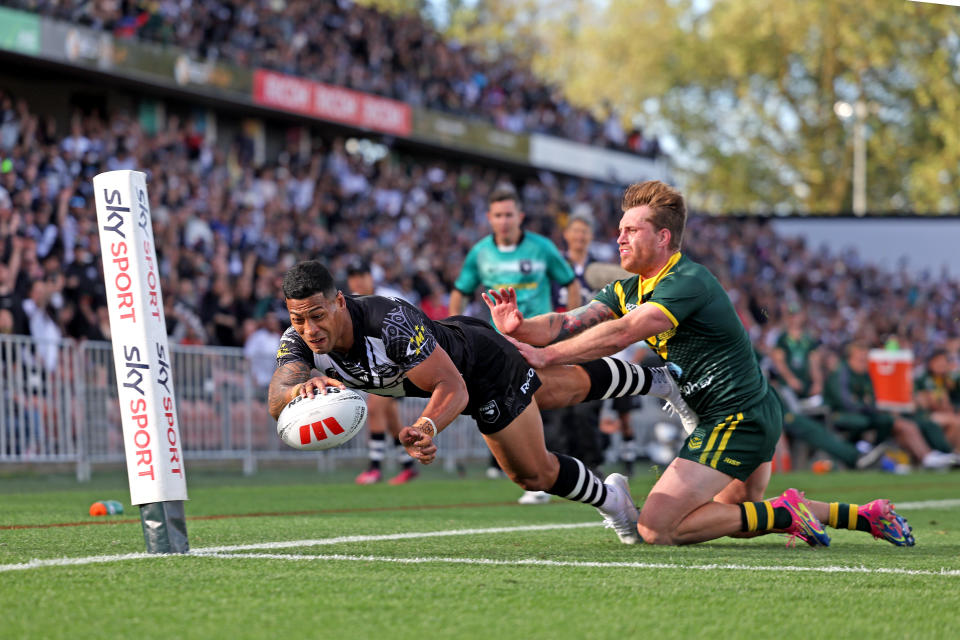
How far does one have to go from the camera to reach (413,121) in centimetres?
2978

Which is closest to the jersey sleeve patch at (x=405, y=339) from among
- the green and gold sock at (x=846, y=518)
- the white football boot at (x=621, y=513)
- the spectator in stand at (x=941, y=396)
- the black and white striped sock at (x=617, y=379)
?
the white football boot at (x=621, y=513)

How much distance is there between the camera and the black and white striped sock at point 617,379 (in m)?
7.20

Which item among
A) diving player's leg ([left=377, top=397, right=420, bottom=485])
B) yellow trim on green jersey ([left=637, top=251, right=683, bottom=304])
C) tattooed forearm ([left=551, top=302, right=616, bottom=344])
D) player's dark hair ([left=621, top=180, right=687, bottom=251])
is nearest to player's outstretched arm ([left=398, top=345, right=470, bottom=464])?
tattooed forearm ([left=551, top=302, right=616, bottom=344])

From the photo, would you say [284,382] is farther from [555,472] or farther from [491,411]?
[555,472]

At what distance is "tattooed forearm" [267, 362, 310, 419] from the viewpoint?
5.84 m

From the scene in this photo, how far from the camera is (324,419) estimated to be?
5562mm

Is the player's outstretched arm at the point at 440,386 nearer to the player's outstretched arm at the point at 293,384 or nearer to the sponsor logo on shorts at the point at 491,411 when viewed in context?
the player's outstretched arm at the point at 293,384

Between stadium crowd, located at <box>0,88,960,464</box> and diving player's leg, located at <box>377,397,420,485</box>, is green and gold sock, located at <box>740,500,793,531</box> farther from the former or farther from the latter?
stadium crowd, located at <box>0,88,960,464</box>

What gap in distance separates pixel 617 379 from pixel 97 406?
785 centimetres

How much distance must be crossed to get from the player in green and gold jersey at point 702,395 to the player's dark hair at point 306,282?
0.89 meters

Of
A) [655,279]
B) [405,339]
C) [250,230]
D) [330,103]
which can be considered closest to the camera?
[405,339]

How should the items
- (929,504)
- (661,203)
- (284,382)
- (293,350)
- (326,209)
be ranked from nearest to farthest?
(284,382) → (293,350) → (661,203) → (929,504) → (326,209)

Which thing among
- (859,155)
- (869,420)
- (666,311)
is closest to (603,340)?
(666,311)

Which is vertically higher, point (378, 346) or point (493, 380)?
point (378, 346)
